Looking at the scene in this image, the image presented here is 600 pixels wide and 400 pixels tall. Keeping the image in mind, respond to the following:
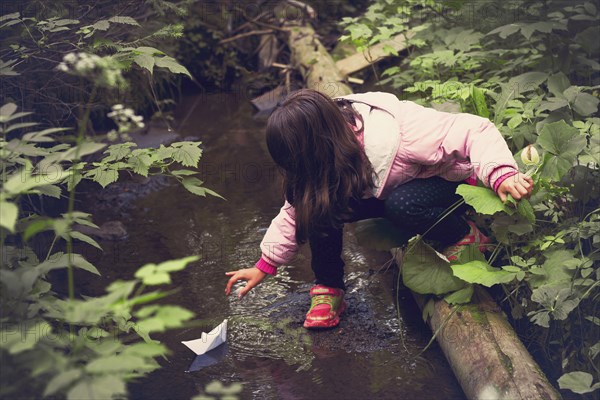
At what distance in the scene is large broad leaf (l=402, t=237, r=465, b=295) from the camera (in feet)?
7.72

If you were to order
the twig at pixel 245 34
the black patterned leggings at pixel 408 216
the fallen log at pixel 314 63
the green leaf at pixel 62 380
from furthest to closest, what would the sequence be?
1. the twig at pixel 245 34
2. the fallen log at pixel 314 63
3. the black patterned leggings at pixel 408 216
4. the green leaf at pixel 62 380

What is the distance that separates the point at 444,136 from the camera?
2357 millimetres

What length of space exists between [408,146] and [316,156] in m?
0.33

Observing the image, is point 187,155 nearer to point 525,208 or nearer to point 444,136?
point 444,136

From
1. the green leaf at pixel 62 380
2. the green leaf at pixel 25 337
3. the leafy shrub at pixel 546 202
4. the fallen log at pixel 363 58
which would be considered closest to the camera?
the green leaf at pixel 62 380

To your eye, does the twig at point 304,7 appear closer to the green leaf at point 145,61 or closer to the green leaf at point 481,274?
the green leaf at point 145,61

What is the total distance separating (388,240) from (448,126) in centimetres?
53

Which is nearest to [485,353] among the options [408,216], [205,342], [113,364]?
[408,216]

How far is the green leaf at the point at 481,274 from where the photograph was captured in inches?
83.6

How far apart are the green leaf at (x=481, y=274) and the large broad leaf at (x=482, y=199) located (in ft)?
0.64

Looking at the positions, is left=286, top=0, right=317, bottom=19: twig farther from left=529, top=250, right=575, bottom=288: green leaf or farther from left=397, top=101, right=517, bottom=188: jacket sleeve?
left=529, top=250, right=575, bottom=288: green leaf

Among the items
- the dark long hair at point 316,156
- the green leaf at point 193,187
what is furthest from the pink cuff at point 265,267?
the green leaf at point 193,187

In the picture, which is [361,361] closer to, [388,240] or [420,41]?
[388,240]

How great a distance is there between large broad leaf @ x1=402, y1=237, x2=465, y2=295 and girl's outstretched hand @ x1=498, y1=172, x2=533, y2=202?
0.35 m
